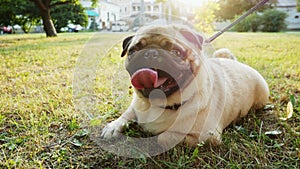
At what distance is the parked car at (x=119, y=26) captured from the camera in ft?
6.48

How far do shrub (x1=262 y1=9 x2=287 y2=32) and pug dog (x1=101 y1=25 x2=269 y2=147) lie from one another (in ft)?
71.8

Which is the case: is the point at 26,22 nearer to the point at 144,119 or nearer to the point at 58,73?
the point at 58,73

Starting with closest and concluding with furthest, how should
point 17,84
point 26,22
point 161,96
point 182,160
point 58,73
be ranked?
point 182,160 < point 161,96 < point 17,84 < point 58,73 < point 26,22

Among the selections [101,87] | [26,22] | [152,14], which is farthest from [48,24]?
[152,14]

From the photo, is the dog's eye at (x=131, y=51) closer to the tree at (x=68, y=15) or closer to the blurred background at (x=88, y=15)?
the blurred background at (x=88, y=15)

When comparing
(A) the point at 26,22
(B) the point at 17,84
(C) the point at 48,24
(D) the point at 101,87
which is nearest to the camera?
(D) the point at 101,87

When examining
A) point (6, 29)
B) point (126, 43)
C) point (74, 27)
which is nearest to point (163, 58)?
point (126, 43)

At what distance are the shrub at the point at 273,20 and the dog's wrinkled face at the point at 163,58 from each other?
22.1m

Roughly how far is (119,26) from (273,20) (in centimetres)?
2226

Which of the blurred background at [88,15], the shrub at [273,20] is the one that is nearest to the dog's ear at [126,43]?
the blurred background at [88,15]

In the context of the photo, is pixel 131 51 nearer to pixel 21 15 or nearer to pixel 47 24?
pixel 47 24

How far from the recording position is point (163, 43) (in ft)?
5.57

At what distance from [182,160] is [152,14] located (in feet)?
3.22

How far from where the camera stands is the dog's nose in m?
1.62
